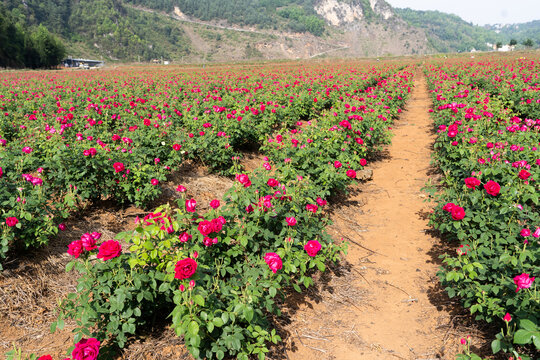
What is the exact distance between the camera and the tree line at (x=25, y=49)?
177ft

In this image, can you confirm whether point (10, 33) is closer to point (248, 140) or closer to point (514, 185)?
point (248, 140)

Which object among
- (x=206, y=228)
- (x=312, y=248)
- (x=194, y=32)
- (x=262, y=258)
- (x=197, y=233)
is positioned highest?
(x=194, y=32)

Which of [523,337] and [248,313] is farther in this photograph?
[248,313]

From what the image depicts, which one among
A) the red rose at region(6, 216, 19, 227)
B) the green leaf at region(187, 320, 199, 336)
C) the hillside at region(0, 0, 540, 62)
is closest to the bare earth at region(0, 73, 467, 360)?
the red rose at region(6, 216, 19, 227)

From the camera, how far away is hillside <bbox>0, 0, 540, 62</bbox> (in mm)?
104875

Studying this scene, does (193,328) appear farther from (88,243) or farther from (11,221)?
(11,221)

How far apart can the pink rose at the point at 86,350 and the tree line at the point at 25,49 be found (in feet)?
235

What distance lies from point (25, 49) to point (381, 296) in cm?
7600

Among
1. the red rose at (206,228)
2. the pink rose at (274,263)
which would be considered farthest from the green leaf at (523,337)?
the red rose at (206,228)

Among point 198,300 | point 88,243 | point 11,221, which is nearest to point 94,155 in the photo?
point 11,221

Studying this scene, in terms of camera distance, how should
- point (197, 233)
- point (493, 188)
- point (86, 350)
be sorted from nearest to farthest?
point (86, 350) → point (197, 233) → point (493, 188)

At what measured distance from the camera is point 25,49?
188 ft

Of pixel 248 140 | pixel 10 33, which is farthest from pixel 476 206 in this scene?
pixel 10 33

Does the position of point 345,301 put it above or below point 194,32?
below
